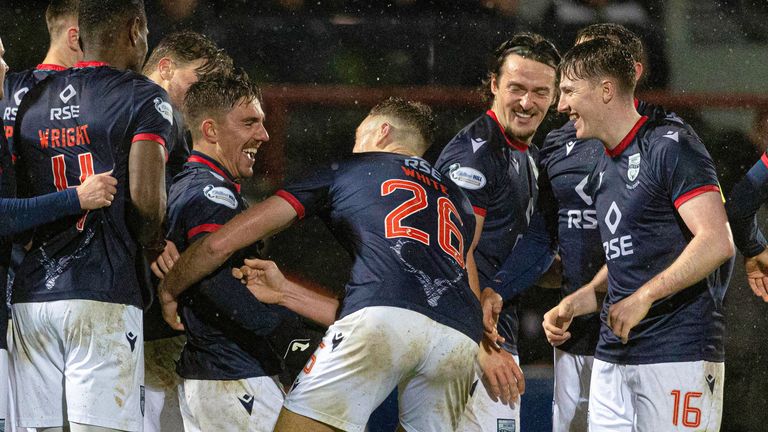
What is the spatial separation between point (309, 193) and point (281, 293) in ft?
1.42

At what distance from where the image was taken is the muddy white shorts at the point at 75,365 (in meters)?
3.49

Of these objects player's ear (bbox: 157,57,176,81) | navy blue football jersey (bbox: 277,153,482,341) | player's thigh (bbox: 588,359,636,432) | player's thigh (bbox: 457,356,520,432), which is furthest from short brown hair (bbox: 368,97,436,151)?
player's ear (bbox: 157,57,176,81)

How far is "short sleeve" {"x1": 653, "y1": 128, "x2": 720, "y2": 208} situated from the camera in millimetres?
3547

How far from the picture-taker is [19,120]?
145 inches

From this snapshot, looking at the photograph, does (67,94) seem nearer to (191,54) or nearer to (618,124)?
(191,54)


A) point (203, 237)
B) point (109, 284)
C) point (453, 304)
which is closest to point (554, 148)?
point (453, 304)

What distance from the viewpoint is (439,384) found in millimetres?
3354

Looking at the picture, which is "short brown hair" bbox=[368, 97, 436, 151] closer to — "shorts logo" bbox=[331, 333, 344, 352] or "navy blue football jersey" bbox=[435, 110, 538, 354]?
"navy blue football jersey" bbox=[435, 110, 538, 354]

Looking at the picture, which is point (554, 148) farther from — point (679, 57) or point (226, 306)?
point (679, 57)

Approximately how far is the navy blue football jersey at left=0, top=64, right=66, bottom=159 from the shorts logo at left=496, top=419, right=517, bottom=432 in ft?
7.73

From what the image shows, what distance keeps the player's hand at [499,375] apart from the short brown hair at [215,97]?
148cm

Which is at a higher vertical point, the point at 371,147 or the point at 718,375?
the point at 371,147

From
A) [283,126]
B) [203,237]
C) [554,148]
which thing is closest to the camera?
[203,237]

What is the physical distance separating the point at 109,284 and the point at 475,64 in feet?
12.3
